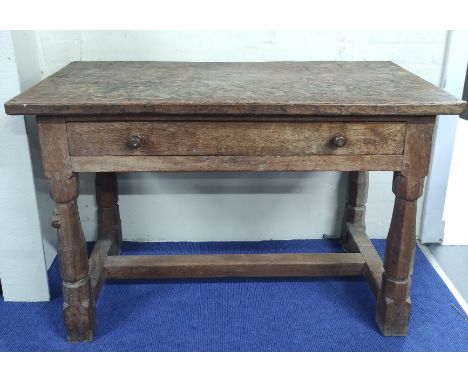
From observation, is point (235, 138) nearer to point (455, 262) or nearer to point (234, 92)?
point (234, 92)

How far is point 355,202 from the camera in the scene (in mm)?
2664

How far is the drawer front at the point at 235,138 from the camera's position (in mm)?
1804

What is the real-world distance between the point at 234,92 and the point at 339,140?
1.27 ft

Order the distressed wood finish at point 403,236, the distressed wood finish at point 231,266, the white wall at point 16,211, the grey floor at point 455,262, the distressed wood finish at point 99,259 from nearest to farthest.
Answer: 1. the distressed wood finish at point 403,236
2. the white wall at point 16,211
3. the distressed wood finish at point 99,259
4. the distressed wood finish at point 231,266
5. the grey floor at point 455,262

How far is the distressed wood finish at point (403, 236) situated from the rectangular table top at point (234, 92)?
0.14 metres

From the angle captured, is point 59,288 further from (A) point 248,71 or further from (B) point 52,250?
(A) point 248,71

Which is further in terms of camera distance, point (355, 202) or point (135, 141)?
point (355, 202)

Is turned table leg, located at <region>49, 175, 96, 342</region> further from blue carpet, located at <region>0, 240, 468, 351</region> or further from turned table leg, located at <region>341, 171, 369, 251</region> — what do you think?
turned table leg, located at <region>341, 171, 369, 251</region>

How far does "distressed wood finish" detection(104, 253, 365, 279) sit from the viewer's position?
241 centimetres

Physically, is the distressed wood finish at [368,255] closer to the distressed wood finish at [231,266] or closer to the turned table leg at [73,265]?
the distressed wood finish at [231,266]

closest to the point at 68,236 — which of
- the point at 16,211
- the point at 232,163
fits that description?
the point at 16,211

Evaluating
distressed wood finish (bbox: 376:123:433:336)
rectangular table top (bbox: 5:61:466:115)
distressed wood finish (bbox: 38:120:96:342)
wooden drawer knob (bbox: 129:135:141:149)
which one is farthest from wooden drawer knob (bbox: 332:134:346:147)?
distressed wood finish (bbox: 38:120:96:342)

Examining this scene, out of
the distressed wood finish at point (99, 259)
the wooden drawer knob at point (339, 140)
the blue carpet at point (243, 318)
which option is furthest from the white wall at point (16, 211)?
the wooden drawer knob at point (339, 140)

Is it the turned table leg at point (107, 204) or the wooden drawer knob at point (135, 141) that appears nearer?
the wooden drawer knob at point (135, 141)
